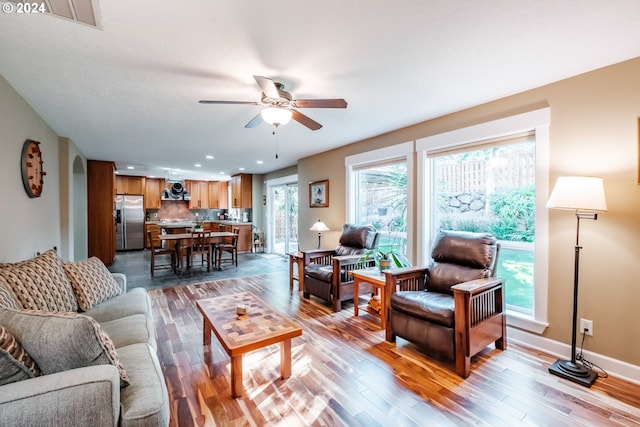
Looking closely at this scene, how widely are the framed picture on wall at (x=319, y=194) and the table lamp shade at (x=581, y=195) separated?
11.6 ft

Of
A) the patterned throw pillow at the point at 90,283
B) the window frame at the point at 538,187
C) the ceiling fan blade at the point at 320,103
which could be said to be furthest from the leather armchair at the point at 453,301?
the patterned throw pillow at the point at 90,283

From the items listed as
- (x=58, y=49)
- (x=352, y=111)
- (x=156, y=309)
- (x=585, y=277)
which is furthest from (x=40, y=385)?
(x=585, y=277)

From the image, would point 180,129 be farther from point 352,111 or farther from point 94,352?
point 94,352

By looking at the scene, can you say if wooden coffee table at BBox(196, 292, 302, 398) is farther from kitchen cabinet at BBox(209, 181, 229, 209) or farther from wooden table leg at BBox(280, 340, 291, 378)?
kitchen cabinet at BBox(209, 181, 229, 209)

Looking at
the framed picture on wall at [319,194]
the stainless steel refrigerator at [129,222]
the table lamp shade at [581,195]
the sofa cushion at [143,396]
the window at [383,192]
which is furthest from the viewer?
the stainless steel refrigerator at [129,222]

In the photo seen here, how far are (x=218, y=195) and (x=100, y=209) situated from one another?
162 inches

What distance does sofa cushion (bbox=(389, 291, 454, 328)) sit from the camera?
2.18 metres

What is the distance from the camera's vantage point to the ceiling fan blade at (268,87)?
6.25 ft

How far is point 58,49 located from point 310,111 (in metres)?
2.03

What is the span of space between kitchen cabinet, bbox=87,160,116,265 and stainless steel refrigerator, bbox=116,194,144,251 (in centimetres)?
236

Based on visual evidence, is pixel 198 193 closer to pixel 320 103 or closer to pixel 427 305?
pixel 320 103

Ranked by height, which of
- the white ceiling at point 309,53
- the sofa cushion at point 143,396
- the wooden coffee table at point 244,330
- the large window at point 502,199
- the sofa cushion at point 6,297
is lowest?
the wooden coffee table at point 244,330

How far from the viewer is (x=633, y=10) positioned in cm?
153

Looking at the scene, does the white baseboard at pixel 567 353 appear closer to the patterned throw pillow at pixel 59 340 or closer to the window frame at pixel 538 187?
the window frame at pixel 538 187
